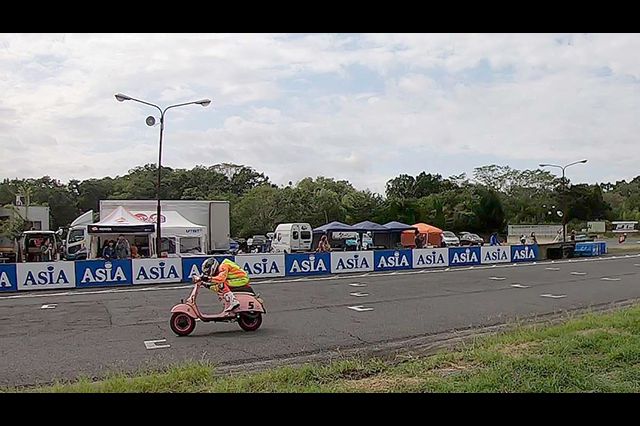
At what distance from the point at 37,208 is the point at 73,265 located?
103 ft

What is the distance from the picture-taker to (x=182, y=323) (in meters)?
11.6

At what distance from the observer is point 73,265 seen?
71.0 ft

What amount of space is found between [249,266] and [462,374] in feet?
60.6

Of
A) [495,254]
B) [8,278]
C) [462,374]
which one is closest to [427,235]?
[495,254]

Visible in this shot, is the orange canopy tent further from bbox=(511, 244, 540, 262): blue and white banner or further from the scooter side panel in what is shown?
the scooter side panel

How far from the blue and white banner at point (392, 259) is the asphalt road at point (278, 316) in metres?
3.74

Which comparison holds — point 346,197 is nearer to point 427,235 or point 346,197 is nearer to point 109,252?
point 427,235

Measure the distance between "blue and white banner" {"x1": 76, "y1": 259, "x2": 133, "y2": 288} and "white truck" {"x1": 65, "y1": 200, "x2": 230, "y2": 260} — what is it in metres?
7.01

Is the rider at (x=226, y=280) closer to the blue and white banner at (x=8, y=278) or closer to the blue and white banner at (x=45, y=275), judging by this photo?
the blue and white banner at (x=45, y=275)

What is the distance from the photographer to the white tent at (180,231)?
100ft

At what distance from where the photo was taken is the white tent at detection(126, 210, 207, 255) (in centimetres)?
3061

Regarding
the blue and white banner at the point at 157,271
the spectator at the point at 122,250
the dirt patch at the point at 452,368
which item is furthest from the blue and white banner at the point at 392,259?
the dirt patch at the point at 452,368
